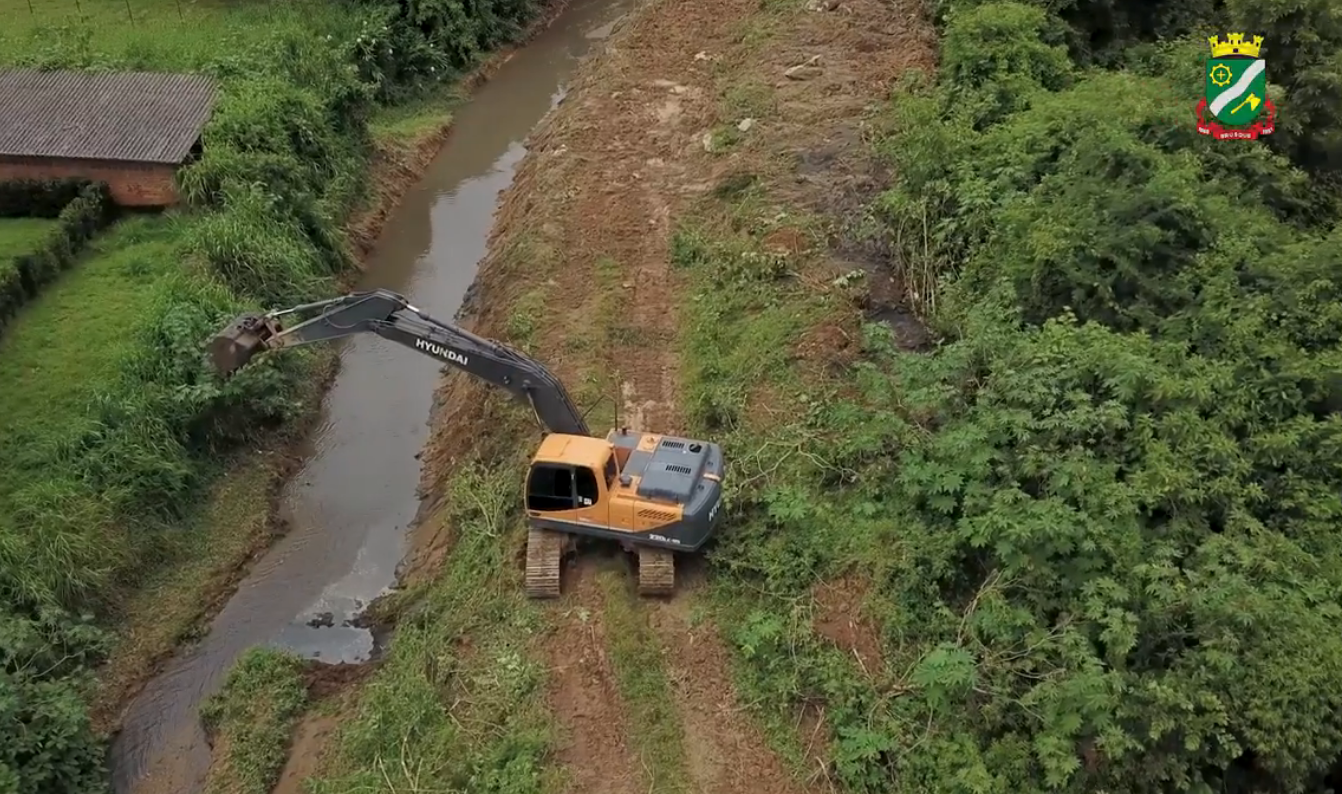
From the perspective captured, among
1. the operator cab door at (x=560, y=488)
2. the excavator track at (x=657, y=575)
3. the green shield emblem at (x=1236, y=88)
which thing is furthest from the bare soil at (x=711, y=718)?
the green shield emblem at (x=1236, y=88)

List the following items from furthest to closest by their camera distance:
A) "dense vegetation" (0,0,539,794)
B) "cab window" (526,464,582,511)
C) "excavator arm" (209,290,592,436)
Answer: "dense vegetation" (0,0,539,794) < "excavator arm" (209,290,592,436) < "cab window" (526,464,582,511)

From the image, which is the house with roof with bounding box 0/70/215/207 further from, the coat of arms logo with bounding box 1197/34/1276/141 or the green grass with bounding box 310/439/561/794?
the coat of arms logo with bounding box 1197/34/1276/141

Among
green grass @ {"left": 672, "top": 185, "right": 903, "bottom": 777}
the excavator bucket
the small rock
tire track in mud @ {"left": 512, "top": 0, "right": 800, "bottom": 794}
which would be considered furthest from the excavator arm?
the small rock

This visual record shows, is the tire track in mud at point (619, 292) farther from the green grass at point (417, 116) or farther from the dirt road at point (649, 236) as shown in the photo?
the green grass at point (417, 116)

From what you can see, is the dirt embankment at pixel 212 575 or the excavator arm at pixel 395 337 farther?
the dirt embankment at pixel 212 575

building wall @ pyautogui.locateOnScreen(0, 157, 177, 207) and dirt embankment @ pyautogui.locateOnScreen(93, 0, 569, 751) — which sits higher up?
building wall @ pyautogui.locateOnScreen(0, 157, 177, 207)

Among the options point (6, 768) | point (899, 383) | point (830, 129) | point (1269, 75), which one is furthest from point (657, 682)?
point (830, 129)

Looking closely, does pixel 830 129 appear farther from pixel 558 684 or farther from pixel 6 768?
pixel 6 768
